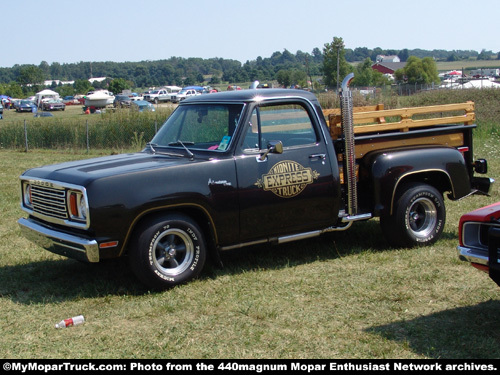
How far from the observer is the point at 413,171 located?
717 cm

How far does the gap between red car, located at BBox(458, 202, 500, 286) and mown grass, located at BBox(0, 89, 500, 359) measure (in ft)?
1.90

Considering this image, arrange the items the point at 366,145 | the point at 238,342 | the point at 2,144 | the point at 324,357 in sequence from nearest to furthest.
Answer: the point at 324,357, the point at 238,342, the point at 366,145, the point at 2,144

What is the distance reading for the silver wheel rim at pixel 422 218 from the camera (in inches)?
291

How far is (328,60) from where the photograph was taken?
49031 mm

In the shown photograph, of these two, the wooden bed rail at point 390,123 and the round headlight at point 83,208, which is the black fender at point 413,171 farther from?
the round headlight at point 83,208

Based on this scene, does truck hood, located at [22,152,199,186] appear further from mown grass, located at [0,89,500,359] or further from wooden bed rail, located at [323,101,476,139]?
wooden bed rail, located at [323,101,476,139]

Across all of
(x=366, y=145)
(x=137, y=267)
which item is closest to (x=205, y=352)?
(x=137, y=267)

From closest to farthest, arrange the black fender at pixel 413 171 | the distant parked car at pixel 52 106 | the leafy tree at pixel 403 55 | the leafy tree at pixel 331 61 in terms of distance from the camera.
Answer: the black fender at pixel 413 171 < the leafy tree at pixel 331 61 < the distant parked car at pixel 52 106 < the leafy tree at pixel 403 55

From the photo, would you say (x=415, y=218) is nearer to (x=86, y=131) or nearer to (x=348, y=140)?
(x=348, y=140)

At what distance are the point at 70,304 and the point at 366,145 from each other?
3.81 m

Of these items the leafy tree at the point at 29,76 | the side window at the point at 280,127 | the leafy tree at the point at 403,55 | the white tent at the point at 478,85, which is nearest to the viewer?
the side window at the point at 280,127

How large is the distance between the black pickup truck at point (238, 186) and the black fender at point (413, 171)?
13 millimetres
